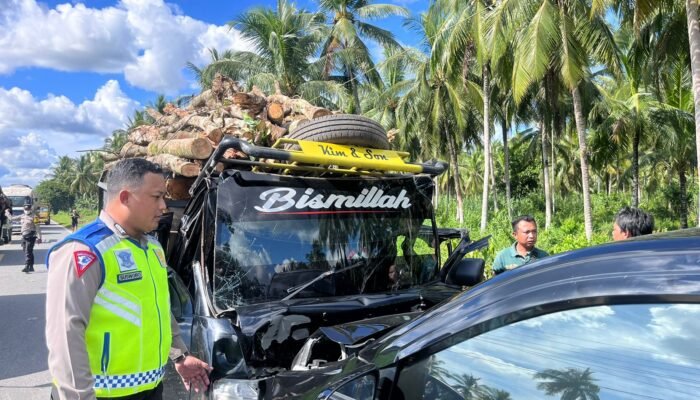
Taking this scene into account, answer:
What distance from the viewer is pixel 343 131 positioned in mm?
3994

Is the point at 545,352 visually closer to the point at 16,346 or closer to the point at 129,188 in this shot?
the point at 129,188

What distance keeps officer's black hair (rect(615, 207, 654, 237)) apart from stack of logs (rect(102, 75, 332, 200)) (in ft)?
9.81

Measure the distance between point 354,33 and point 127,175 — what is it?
71.2 ft

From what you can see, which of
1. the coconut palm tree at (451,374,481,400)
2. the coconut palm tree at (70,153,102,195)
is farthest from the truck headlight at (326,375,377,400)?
the coconut palm tree at (70,153,102,195)

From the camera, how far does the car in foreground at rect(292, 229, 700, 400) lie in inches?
46.3

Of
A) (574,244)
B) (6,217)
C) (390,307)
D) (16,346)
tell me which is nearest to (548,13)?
(574,244)

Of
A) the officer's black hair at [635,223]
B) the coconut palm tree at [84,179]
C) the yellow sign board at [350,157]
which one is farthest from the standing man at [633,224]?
the coconut palm tree at [84,179]

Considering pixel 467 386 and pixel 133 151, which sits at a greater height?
pixel 133 151

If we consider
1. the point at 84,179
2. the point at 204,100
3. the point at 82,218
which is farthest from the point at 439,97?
the point at 84,179

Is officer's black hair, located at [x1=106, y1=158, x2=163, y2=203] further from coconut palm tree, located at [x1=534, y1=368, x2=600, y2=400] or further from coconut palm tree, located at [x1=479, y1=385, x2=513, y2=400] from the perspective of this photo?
coconut palm tree, located at [x1=534, y1=368, x2=600, y2=400]

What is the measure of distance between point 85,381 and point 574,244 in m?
11.4

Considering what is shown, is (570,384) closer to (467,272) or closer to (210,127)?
(467,272)

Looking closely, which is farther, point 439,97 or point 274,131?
point 439,97

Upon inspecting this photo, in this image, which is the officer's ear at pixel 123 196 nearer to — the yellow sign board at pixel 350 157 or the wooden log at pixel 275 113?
the yellow sign board at pixel 350 157
